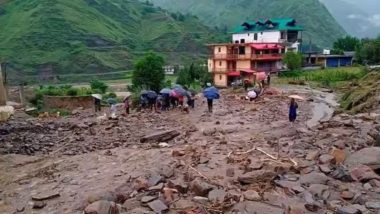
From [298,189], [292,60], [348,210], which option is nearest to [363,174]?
[298,189]

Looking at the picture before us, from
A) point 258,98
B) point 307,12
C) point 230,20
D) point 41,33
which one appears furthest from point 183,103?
point 230,20

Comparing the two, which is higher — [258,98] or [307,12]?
[307,12]

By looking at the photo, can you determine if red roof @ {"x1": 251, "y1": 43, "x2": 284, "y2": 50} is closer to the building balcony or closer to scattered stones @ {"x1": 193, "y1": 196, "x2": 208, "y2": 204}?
the building balcony

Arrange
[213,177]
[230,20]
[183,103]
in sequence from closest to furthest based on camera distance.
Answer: [213,177] < [183,103] < [230,20]

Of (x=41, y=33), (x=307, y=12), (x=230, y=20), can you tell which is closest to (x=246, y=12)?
(x=230, y=20)

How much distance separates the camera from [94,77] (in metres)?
85.8

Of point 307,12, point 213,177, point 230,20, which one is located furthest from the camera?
point 230,20

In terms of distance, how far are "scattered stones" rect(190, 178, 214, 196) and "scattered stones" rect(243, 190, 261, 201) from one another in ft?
2.56

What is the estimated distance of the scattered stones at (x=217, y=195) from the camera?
9133 millimetres

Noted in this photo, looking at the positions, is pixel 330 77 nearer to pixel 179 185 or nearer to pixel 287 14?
pixel 179 185

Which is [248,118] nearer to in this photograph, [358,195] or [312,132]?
[312,132]

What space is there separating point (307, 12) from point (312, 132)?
474ft

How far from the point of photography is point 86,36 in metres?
103

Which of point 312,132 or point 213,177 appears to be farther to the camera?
point 312,132
